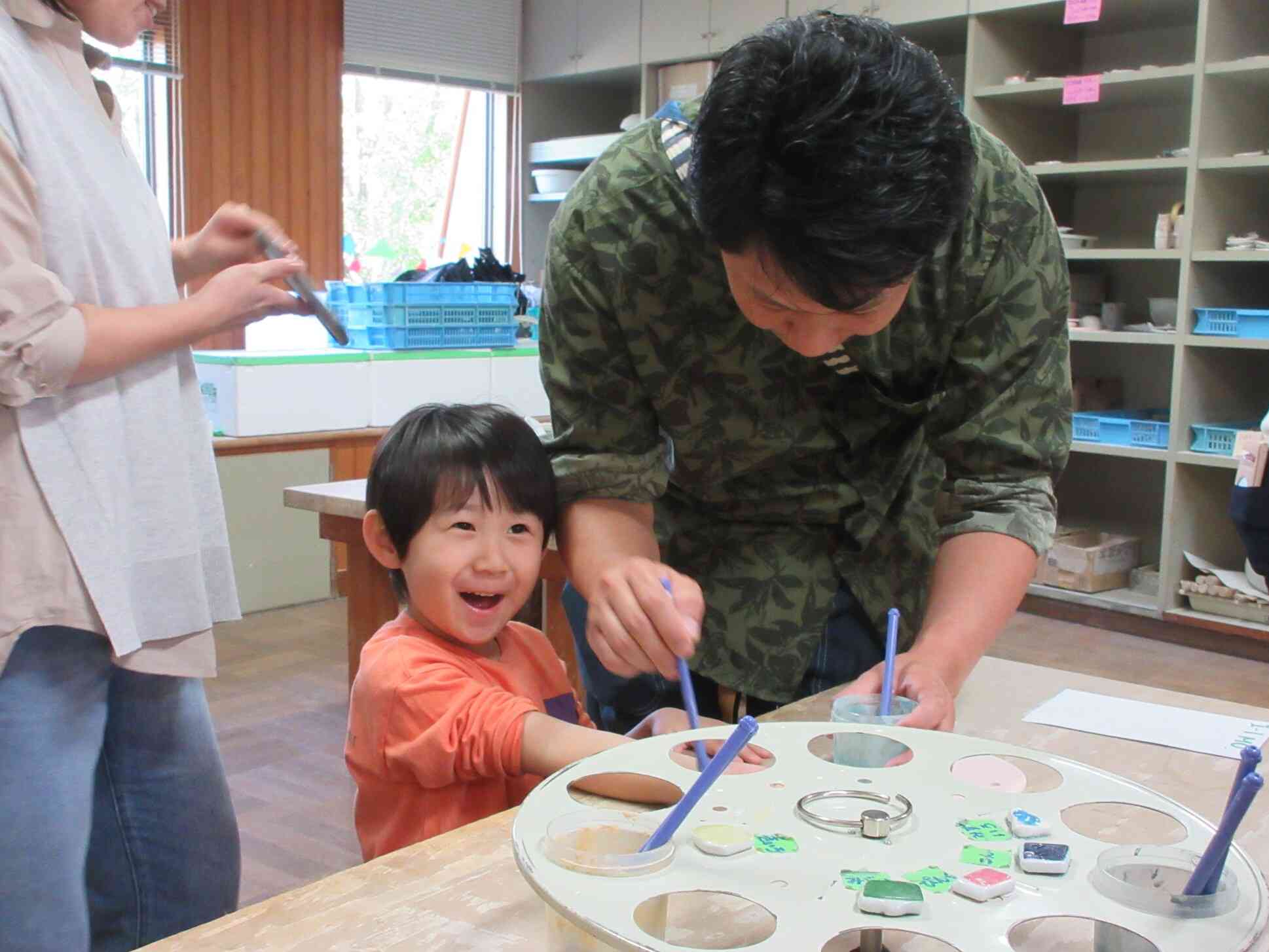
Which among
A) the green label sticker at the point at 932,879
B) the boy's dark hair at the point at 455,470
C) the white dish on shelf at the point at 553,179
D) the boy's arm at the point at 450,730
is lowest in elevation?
the boy's arm at the point at 450,730

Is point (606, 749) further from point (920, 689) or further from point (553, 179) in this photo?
point (553, 179)

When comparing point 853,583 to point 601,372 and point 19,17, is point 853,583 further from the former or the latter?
point 19,17

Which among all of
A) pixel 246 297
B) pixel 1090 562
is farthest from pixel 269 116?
pixel 246 297

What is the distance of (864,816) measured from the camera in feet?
2.56

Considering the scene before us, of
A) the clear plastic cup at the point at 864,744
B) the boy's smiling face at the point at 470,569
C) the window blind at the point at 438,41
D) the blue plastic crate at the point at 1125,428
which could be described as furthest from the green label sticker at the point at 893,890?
the window blind at the point at 438,41

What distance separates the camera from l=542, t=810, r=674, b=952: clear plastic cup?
701 mm

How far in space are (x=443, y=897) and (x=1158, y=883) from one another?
43 cm

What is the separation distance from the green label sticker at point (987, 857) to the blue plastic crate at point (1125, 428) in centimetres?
319

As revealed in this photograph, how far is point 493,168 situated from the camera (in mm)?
5801

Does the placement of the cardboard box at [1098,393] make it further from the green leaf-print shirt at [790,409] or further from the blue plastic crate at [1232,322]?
the green leaf-print shirt at [790,409]

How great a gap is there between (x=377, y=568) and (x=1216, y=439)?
2561 millimetres

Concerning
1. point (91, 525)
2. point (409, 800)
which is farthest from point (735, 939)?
point (91, 525)

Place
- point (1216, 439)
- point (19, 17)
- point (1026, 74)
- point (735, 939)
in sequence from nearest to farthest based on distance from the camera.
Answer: point (735, 939) < point (19, 17) < point (1216, 439) < point (1026, 74)

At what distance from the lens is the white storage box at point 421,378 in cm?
408
